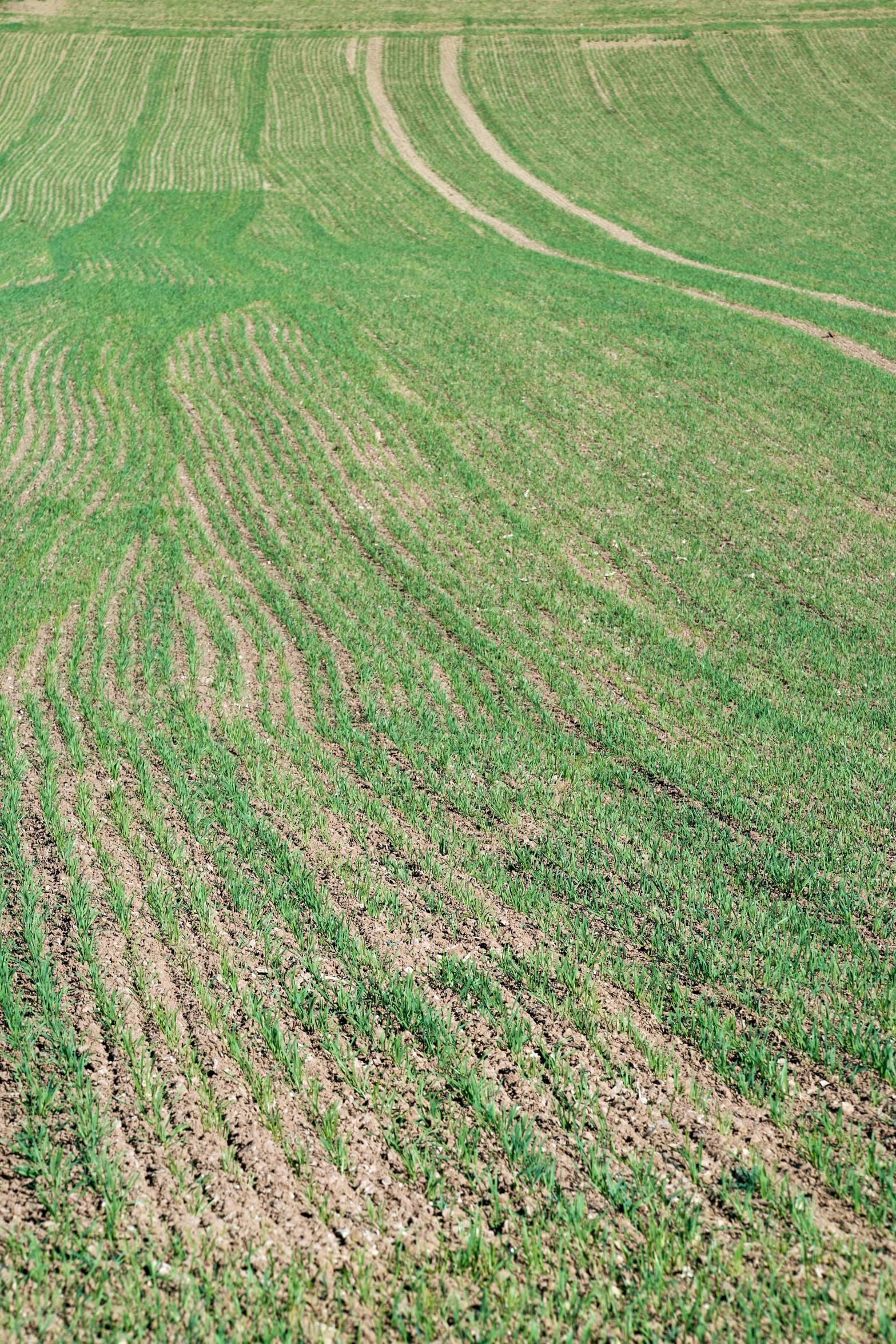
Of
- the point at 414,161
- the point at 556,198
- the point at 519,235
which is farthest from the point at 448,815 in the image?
the point at 414,161

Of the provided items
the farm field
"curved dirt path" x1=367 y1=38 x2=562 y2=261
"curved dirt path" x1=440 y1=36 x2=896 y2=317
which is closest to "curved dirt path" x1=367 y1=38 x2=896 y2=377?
"curved dirt path" x1=367 y1=38 x2=562 y2=261

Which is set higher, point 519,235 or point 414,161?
point 414,161

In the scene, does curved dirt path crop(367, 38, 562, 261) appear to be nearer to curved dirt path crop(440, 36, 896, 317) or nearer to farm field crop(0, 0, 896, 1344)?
curved dirt path crop(440, 36, 896, 317)

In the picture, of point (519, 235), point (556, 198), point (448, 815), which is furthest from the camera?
point (556, 198)

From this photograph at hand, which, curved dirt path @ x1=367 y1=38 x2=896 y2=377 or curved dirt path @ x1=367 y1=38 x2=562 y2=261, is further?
curved dirt path @ x1=367 y1=38 x2=562 y2=261

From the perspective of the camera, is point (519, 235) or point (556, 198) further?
point (556, 198)

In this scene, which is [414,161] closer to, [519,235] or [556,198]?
[556,198]

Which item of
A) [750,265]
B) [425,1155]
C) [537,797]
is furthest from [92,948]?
[750,265]
